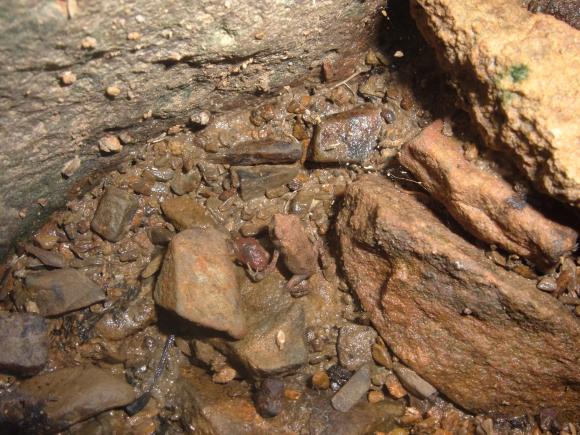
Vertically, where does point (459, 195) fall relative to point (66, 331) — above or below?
above

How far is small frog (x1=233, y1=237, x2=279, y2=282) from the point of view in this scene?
9.94ft

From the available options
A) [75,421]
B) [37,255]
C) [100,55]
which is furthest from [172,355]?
[100,55]

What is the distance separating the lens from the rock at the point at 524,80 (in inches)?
84.7

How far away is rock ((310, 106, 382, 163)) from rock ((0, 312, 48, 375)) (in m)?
1.93

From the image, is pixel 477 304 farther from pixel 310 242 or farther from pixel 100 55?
pixel 100 55

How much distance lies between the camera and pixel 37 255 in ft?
9.94

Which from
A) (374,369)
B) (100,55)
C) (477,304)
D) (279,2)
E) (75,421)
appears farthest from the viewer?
(374,369)

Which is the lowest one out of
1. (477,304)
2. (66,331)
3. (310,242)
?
(66,331)

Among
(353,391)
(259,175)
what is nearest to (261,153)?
(259,175)

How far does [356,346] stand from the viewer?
3.01 meters

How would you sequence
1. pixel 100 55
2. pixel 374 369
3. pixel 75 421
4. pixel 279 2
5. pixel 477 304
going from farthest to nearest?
pixel 374 369
pixel 75 421
pixel 477 304
pixel 279 2
pixel 100 55

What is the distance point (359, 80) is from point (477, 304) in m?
1.50

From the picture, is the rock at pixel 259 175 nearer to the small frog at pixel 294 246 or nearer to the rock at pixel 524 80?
the small frog at pixel 294 246

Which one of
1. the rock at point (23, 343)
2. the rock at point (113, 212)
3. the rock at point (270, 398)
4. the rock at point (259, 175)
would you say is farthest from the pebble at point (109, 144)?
the rock at point (270, 398)
